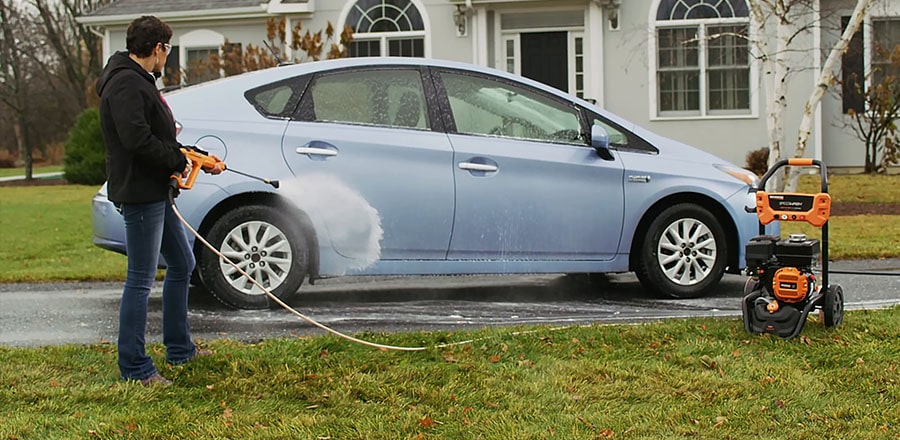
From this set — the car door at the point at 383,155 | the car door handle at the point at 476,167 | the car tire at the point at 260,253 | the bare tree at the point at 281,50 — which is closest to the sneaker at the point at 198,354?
the car tire at the point at 260,253

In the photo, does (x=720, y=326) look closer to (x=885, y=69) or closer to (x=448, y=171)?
(x=448, y=171)

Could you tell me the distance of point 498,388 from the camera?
4.91m

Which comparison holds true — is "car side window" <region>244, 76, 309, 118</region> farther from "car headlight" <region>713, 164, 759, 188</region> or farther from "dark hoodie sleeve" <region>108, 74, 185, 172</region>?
"car headlight" <region>713, 164, 759, 188</region>

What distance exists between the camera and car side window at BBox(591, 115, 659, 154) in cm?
791

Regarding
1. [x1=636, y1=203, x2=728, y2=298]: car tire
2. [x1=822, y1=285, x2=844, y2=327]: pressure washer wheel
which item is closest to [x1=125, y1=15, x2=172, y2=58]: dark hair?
[x1=822, y1=285, x2=844, y2=327]: pressure washer wheel

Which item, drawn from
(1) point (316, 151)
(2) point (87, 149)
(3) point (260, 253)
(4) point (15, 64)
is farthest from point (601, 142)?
(4) point (15, 64)

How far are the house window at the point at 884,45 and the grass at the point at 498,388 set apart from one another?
14303mm

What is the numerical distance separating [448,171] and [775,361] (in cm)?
290

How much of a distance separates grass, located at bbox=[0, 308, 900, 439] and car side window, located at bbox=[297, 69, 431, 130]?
2067 millimetres

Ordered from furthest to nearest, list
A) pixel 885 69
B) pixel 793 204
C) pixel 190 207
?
1. pixel 885 69
2. pixel 190 207
3. pixel 793 204

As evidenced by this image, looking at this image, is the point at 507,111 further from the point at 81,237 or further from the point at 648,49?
the point at 648,49

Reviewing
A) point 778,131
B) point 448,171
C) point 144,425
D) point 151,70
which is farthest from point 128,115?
point 778,131

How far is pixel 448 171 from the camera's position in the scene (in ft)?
24.7

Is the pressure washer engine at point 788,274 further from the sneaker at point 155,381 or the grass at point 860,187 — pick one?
the grass at point 860,187
